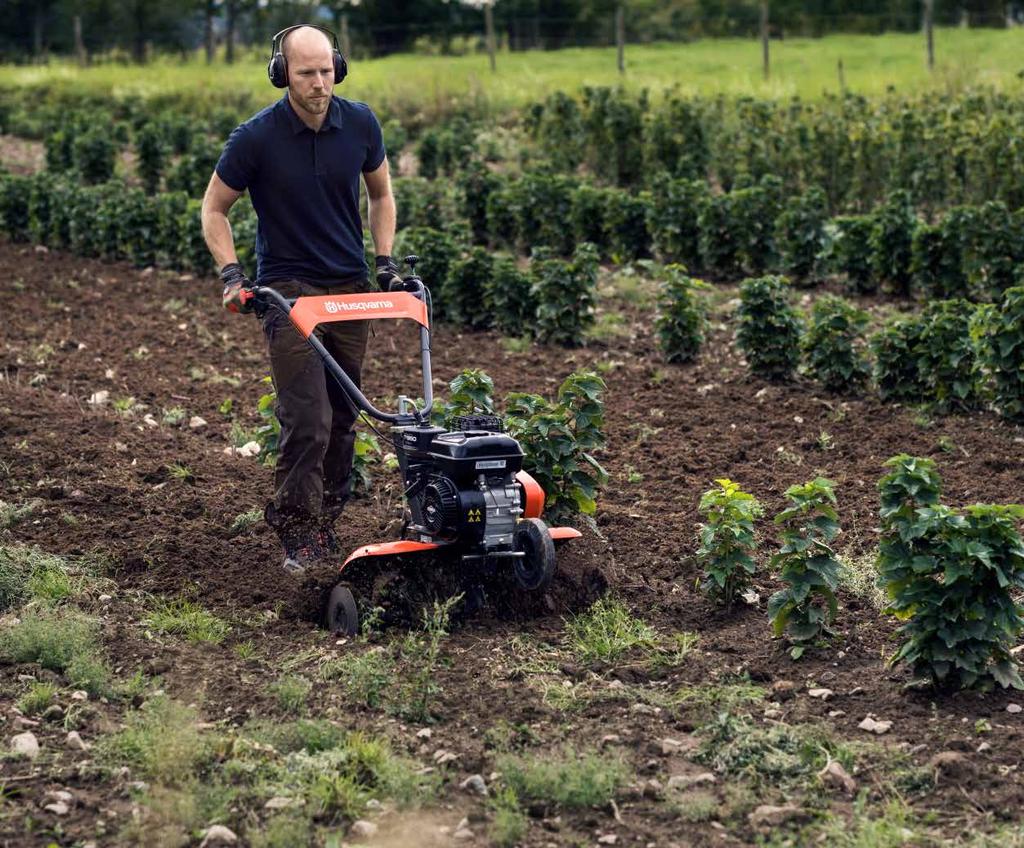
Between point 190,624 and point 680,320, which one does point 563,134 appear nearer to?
point 680,320

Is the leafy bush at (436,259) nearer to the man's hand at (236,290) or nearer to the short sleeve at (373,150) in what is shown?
the short sleeve at (373,150)

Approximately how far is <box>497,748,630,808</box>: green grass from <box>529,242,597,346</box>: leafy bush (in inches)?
284

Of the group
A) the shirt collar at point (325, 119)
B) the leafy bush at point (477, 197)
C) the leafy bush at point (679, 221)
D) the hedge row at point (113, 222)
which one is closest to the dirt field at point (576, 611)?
the shirt collar at point (325, 119)

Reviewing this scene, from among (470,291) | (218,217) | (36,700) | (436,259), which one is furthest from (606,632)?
(436,259)

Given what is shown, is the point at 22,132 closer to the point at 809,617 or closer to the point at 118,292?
the point at 118,292

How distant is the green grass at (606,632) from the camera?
19.7 ft

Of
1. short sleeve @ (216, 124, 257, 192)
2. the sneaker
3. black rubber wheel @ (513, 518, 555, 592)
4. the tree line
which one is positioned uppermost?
the tree line

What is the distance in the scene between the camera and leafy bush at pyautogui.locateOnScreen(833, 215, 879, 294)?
13.2m

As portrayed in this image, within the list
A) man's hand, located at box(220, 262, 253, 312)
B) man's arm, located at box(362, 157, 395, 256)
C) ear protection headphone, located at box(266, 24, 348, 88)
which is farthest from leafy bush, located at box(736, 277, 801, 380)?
man's hand, located at box(220, 262, 253, 312)

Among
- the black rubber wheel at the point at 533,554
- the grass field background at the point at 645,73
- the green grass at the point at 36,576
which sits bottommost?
the green grass at the point at 36,576

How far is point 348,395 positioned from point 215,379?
4.89 m

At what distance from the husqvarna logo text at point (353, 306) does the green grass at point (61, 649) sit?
161 cm

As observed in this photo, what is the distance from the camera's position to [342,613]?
20.5 ft

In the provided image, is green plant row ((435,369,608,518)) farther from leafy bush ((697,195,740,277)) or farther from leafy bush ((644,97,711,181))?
leafy bush ((644,97,711,181))
